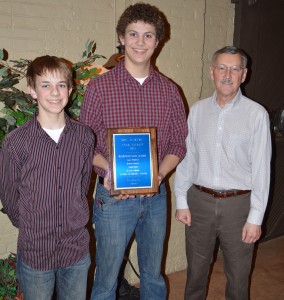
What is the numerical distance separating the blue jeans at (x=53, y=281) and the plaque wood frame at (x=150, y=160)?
0.40m

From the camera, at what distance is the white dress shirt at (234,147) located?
2.19 m

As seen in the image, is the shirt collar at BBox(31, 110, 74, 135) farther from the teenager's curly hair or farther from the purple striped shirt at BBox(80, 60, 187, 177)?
the teenager's curly hair

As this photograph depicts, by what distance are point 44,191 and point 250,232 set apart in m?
1.28

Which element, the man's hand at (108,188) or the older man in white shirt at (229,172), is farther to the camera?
the older man in white shirt at (229,172)

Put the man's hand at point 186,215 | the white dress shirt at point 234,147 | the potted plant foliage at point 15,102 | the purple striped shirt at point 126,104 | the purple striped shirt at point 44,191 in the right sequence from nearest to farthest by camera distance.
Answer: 1. the purple striped shirt at point 44,191
2. the potted plant foliage at point 15,102
3. the purple striped shirt at point 126,104
4. the white dress shirt at point 234,147
5. the man's hand at point 186,215

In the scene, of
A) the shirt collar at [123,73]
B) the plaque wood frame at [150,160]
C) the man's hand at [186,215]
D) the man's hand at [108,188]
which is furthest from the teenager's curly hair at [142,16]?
the man's hand at [186,215]

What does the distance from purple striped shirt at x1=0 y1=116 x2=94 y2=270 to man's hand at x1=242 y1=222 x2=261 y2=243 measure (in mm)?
1051

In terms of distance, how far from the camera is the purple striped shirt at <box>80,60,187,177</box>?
6.63 feet

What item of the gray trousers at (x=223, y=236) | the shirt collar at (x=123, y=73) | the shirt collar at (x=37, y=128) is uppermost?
the shirt collar at (x=123, y=73)

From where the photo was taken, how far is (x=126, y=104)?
204 cm

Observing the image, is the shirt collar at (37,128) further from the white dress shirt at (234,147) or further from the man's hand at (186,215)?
the man's hand at (186,215)

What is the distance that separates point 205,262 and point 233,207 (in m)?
0.46

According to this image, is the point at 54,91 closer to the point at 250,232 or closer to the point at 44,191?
the point at 44,191

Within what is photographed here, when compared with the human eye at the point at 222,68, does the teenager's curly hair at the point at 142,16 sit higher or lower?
higher
